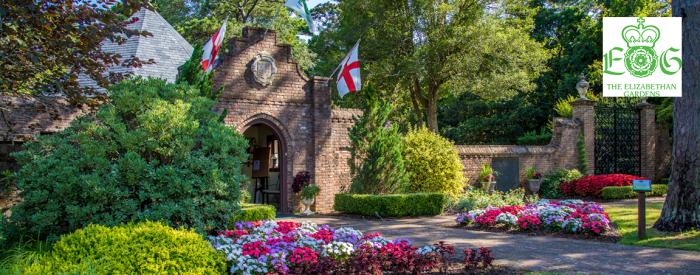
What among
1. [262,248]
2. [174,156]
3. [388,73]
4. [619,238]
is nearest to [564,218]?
[619,238]

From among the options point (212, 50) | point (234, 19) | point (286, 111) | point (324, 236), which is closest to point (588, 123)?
point (286, 111)

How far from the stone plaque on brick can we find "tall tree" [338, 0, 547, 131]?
4.23 meters

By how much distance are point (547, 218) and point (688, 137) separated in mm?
2797

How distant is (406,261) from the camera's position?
22.4 ft

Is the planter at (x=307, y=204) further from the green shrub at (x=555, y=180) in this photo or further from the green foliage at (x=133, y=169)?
the green shrub at (x=555, y=180)

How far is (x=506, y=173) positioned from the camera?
20.2 m

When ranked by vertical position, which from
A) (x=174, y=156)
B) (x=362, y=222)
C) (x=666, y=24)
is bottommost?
(x=362, y=222)

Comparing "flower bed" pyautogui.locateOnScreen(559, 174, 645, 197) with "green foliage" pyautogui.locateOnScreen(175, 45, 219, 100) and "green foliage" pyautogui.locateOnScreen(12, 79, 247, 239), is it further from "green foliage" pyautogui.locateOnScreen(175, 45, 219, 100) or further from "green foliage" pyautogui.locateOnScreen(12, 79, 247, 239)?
"green foliage" pyautogui.locateOnScreen(12, 79, 247, 239)

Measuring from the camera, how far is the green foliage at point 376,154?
48.8 feet

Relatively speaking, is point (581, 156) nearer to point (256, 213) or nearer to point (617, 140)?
point (617, 140)

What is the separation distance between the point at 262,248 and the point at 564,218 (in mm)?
6591

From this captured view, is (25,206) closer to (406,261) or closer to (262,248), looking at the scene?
(262,248)

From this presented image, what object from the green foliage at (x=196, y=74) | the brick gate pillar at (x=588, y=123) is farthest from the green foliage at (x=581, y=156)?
the green foliage at (x=196, y=74)

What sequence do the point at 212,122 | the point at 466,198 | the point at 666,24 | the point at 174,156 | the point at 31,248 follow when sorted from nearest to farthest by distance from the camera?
the point at 31,248
the point at 174,156
the point at 212,122
the point at 666,24
the point at 466,198
